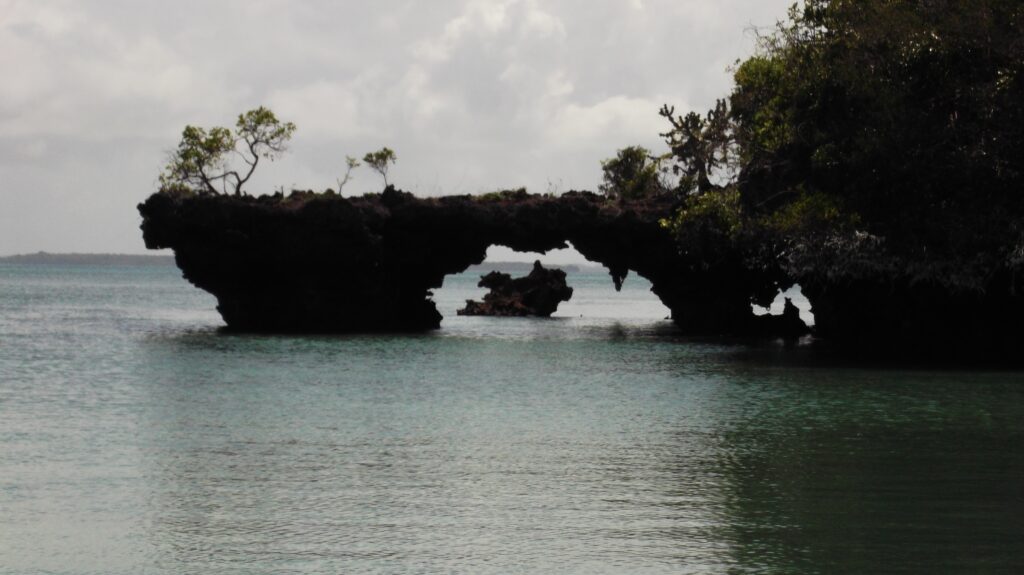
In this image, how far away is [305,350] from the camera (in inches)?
1471

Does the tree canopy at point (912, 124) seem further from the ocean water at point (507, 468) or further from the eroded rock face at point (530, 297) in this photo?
the eroded rock face at point (530, 297)

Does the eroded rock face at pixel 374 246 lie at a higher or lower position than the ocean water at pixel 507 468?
higher

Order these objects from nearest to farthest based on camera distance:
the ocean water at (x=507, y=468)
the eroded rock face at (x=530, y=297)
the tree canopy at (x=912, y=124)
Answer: the ocean water at (x=507, y=468), the tree canopy at (x=912, y=124), the eroded rock face at (x=530, y=297)

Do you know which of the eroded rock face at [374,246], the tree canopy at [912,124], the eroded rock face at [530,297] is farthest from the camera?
the eroded rock face at [530,297]

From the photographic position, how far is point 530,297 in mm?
65438

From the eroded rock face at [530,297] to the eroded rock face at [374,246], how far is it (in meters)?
14.9

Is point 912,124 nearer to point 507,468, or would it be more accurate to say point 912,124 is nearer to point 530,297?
point 507,468

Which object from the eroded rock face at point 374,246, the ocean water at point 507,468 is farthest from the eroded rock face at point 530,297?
the ocean water at point 507,468

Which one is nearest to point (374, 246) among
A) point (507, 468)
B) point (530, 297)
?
point (530, 297)

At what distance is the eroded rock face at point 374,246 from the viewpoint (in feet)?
148

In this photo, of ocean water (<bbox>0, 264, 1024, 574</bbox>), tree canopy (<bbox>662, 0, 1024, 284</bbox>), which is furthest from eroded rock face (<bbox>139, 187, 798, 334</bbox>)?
tree canopy (<bbox>662, 0, 1024, 284</bbox>)

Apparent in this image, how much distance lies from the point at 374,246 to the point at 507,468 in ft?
96.9

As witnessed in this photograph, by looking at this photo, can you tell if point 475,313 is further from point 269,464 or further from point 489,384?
point 269,464

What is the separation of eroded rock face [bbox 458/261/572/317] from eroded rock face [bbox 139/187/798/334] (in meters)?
14.9
